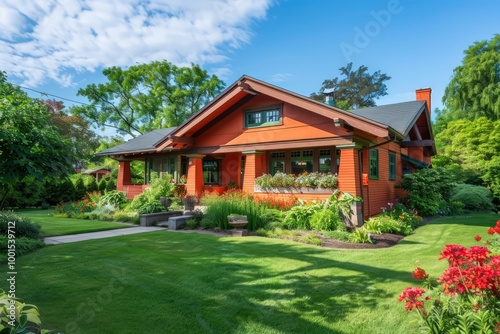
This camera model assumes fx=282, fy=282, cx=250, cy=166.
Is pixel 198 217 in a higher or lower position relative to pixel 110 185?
lower

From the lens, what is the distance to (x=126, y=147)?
63.1ft

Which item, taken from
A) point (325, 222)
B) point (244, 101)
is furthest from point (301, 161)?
point (325, 222)

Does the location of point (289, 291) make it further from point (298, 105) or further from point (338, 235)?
point (298, 105)

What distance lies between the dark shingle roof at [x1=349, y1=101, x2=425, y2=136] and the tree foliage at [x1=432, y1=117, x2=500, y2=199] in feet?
27.4

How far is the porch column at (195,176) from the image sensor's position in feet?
46.9

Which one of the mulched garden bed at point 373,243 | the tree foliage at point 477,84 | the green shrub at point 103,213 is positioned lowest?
the mulched garden bed at point 373,243

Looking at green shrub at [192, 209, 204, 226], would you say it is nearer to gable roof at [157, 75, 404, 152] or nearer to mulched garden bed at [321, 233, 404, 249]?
mulched garden bed at [321, 233, 404, 249]

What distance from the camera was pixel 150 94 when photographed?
34.8 m

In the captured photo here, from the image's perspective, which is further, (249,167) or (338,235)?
(249,167)

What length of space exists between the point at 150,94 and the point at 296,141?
28391 millimetres

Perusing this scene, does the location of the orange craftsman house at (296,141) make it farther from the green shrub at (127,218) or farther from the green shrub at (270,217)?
the green shrub at (127,218)

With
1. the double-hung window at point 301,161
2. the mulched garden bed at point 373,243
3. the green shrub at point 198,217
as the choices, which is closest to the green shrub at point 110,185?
the green shrub at point 198,217

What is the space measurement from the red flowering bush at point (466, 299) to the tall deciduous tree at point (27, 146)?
19.7 feet

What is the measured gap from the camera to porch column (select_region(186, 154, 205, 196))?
14281 millimetres
